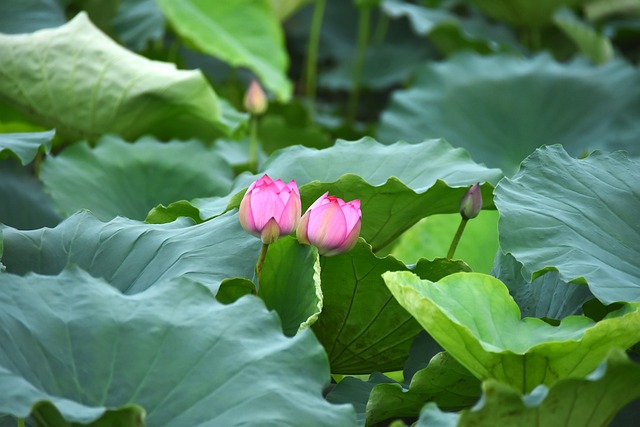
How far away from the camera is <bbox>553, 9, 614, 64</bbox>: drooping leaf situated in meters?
2.43

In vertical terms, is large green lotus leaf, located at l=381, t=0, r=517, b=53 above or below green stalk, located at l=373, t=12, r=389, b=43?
above

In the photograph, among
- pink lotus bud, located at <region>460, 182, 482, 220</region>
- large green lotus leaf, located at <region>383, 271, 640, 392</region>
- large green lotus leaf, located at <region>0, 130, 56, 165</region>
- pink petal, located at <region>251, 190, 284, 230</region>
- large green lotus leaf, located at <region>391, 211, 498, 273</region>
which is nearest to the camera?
large green lotus leaf, located at <region>383, 271, 640, 392</region>

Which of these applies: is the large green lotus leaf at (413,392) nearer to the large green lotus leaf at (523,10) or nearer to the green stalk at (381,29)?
the large green lotus leaf at (523,10)

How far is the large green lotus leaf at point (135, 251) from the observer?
3.14 feet

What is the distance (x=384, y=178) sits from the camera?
1.21 metres

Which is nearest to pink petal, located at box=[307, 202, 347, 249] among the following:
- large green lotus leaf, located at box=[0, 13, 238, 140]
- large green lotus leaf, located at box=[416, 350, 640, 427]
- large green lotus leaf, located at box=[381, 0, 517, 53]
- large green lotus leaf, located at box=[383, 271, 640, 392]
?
large green lotus leaf, located at box=[383, 271, 640, 392]

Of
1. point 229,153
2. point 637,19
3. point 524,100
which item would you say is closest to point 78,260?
point 229,153

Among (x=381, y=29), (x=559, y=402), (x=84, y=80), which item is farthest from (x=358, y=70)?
(x=559, y=402)

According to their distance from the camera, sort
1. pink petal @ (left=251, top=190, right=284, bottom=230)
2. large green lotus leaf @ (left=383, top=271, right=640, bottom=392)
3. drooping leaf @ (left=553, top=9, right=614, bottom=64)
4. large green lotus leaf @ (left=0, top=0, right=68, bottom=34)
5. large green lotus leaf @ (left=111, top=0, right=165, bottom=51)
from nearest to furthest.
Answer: large green lotus leaf @ (left=383, top=271, right=640, bottom=392)
pink petal @ (left=251, top=190, right=284, bottom=230)
large green lotus leaf @ (left=0, top=0, right=68, bottom=34)
large green lotus leaf @ (left=111, top=0, right=165, bottom=51)
drooping leaf @ (left=553, top=9, right=614, bottom=64)

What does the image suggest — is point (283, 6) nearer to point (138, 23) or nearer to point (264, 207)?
point (138, 23)

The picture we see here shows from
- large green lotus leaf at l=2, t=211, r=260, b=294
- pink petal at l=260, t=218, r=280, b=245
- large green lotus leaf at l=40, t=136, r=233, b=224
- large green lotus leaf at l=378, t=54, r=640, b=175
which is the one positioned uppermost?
pink petal at l=260, t=218, r=280, b=245

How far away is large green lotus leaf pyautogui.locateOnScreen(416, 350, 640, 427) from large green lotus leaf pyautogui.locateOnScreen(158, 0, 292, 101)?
141 centimetres

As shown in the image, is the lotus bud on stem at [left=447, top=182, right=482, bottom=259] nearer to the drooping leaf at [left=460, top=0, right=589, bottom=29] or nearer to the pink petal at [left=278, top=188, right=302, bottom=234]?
the pink petal at [left=278, top=188, right=302, bottom=234]

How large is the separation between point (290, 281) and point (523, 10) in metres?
1.87
